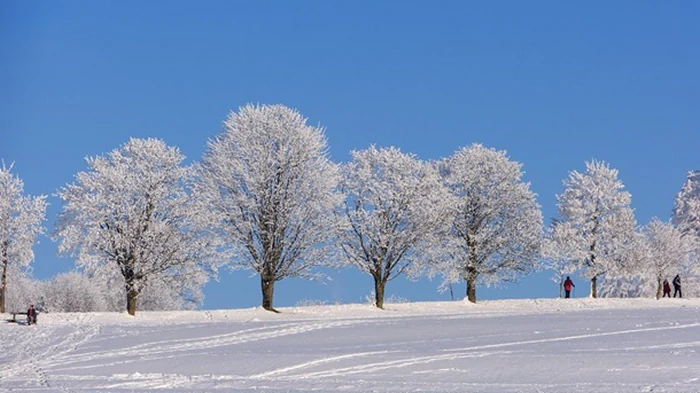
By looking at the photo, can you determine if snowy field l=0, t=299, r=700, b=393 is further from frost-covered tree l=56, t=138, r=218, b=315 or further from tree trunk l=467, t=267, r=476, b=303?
tree trunk l=467, t=267, r=476, b=303

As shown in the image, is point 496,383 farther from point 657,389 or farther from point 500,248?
point 500,248

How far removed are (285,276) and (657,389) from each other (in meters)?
33.3

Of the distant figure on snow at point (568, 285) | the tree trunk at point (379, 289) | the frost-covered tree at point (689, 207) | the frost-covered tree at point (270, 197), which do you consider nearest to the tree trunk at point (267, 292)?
the frost-covered tree at point (270, 197)

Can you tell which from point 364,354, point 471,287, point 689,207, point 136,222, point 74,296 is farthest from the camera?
point 689,207

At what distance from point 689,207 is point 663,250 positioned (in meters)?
13.4

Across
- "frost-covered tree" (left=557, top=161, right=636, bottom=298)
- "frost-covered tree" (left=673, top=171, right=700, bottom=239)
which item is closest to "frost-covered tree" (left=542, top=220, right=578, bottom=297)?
"frost-covered tree" (left=557, top=161, right=636, bottom=298)

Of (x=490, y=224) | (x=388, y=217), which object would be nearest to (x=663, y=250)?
(x=490, y=224)

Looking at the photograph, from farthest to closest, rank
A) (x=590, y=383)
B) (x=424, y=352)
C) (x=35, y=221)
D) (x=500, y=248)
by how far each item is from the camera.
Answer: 1. (x=500, y=248)
2. (x=35, y=221)
3. (x=424, y=352)
4. (x=590, y=383)

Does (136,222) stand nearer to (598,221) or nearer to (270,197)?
(270,197)

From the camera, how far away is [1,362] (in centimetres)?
3038

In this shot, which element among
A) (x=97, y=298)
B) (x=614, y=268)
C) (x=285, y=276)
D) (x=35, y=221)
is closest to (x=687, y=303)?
(x=614, y=268)

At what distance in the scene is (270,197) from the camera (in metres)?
52.0

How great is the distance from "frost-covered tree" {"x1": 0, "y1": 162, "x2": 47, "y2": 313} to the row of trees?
8 cm

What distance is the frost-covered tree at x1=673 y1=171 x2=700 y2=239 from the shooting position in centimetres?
8544
